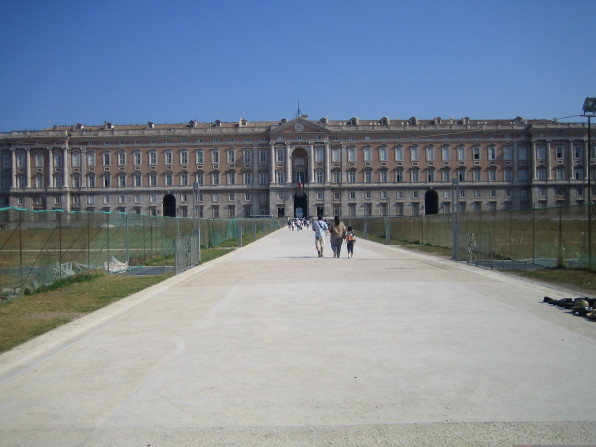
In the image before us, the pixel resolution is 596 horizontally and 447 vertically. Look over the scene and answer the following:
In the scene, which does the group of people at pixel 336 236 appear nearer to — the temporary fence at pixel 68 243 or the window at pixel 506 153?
the temporary fence at pixel 68 243

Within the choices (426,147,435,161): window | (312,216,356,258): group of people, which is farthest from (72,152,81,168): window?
(312,216,356,258): group of people

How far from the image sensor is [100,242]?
18703 millimetres

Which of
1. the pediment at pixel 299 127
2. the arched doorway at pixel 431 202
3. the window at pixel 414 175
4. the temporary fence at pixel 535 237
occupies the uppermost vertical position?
the pediment at pixel 299 127

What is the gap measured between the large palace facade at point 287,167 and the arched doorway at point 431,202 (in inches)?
9.0

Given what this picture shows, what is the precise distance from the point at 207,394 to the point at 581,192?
359 ft

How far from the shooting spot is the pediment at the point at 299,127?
105 m

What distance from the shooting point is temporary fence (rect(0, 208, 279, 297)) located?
1288 cm

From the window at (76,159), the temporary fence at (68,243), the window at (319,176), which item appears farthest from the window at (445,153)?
the temporary fence at (68,243)

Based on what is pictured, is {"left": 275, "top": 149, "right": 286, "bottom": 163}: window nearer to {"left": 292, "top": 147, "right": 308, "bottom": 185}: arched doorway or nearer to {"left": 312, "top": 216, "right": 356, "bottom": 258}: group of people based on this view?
{"left": 292, "top": 147, "right": 308, "bottom": 185}: arched doorway

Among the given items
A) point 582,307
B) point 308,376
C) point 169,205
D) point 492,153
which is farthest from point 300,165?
point 308,376

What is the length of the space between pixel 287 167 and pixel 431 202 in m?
27.6

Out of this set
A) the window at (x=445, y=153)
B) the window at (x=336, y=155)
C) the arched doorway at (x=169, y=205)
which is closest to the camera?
the window at (x=445, y=153)

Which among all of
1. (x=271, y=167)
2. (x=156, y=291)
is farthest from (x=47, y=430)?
(x=271, y=167)

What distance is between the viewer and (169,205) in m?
107
